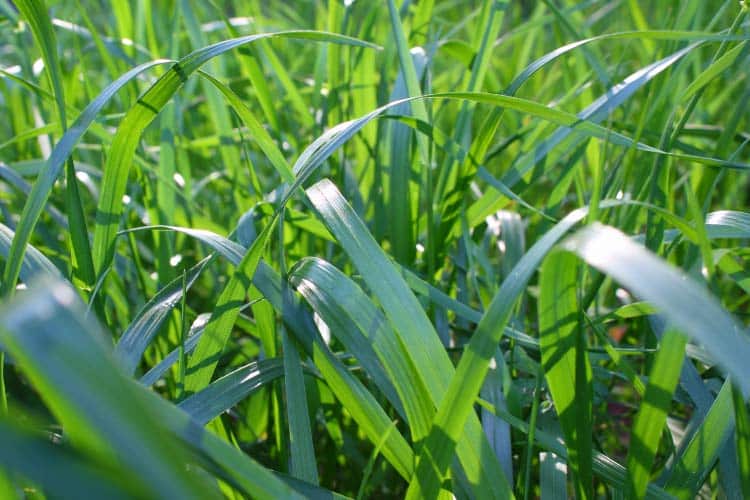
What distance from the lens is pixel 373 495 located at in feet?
2.54

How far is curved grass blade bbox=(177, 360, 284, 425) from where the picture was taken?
1.74ft

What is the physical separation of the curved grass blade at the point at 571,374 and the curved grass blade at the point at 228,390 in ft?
0.71

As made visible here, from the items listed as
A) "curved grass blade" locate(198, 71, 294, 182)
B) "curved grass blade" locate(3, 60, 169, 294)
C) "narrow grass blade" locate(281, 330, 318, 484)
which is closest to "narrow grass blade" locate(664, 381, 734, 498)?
"narrow grass blade" locate(281, 330, 318, 484)

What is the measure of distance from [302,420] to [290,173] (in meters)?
0.23

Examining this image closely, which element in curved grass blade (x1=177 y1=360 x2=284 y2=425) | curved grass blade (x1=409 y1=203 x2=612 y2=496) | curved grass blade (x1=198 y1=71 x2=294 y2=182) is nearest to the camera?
curved grass blade (x1=409 y1=203 x2=612 y2=496)

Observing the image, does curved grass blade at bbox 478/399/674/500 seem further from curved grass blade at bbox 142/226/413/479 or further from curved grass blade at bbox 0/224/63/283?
curved grass blade at bbox 0/224/63/283

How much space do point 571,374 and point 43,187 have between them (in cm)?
40

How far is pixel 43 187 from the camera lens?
550 millimetres

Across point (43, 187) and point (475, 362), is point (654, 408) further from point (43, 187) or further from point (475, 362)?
point (43, 187)

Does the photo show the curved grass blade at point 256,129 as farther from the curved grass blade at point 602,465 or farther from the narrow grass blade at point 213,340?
the curved grass blade at point 602,465

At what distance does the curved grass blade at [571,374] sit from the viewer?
50 cm

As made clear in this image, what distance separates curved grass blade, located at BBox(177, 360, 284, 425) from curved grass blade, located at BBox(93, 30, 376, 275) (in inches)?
6.7

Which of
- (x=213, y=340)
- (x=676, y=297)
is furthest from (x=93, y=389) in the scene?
(x=213, y=340)

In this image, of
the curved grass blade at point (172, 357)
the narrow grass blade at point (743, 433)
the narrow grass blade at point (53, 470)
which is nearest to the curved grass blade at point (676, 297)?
the narrow grass blade at point (743, 433)
